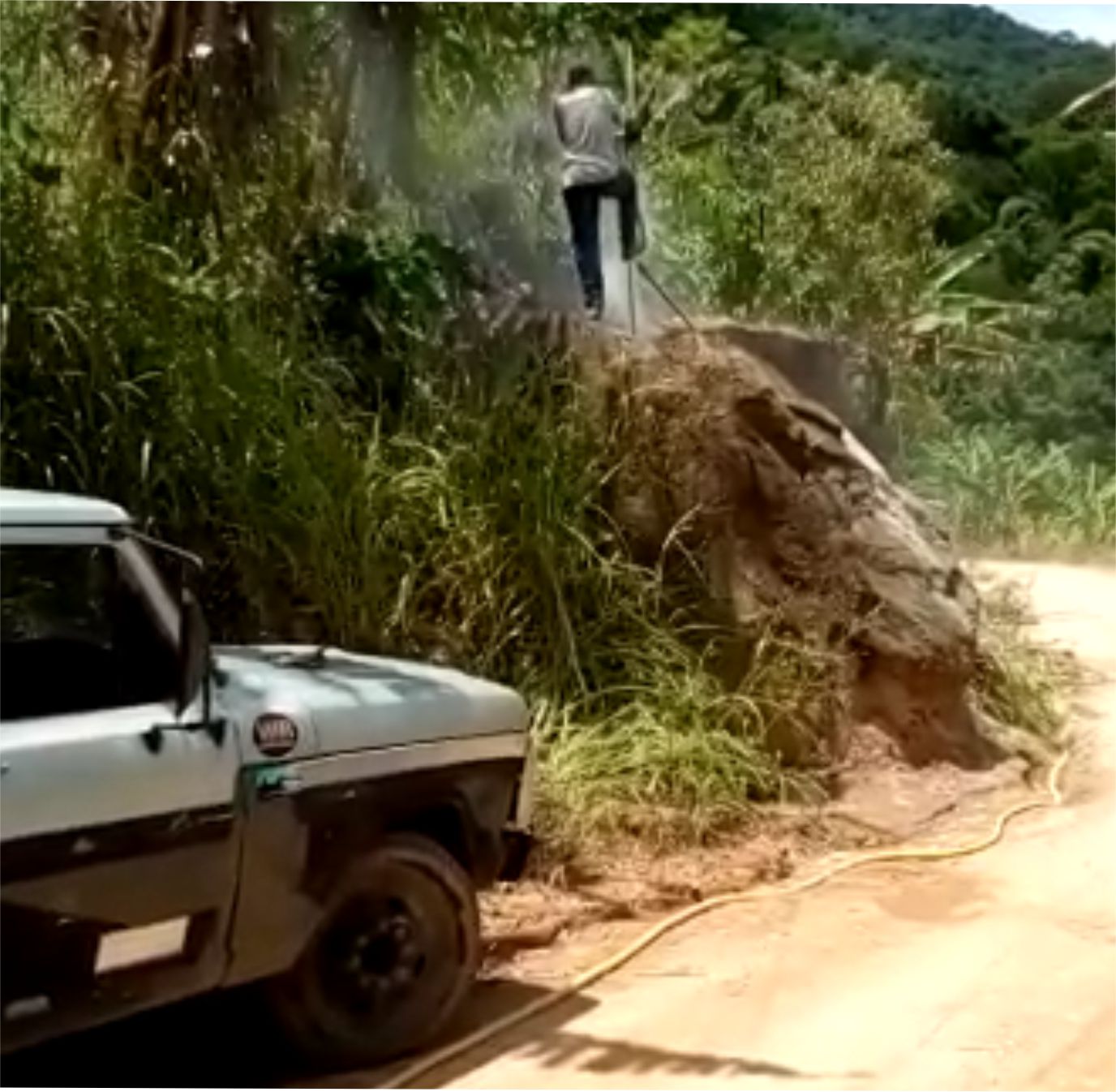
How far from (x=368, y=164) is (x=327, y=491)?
2.12 feet

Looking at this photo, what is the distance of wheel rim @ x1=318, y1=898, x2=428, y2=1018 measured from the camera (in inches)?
118

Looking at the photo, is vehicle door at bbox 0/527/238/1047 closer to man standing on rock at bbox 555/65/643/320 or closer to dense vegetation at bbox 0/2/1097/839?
dense vegetation at bbox 0/2/1097/839

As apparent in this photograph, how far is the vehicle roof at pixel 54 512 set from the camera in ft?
9.00

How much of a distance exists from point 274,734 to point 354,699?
0.20 metres

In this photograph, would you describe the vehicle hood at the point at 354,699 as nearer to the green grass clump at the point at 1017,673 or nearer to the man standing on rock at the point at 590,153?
the man standing on rock at the point at 590,153

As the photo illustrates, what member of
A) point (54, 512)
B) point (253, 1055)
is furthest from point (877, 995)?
point (54, 512)

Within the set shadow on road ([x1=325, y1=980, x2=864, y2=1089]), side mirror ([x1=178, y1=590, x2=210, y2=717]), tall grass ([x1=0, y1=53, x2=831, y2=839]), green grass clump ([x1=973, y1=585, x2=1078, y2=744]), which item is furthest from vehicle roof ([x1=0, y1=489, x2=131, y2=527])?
green grass clump ([x1=973, y1=585, x2=1078, y2=744])

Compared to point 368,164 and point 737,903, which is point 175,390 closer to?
point 368,164

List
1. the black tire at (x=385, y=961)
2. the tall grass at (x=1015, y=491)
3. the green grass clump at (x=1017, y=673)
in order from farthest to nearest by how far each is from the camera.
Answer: the green grass clump at (x=1017, y=673) < the tall grass at (x=1015, y=491) < the black tire at (x=385, y=961)

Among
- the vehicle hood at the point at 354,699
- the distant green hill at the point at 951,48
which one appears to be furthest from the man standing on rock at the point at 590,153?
the vehicle hood at the point at 354,699

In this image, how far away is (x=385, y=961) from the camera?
3.09 m

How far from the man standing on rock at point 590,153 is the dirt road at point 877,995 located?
1362 millimetres

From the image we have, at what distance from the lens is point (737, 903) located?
388 centimetres

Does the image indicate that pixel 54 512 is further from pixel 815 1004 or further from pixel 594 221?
pixel 594 221
